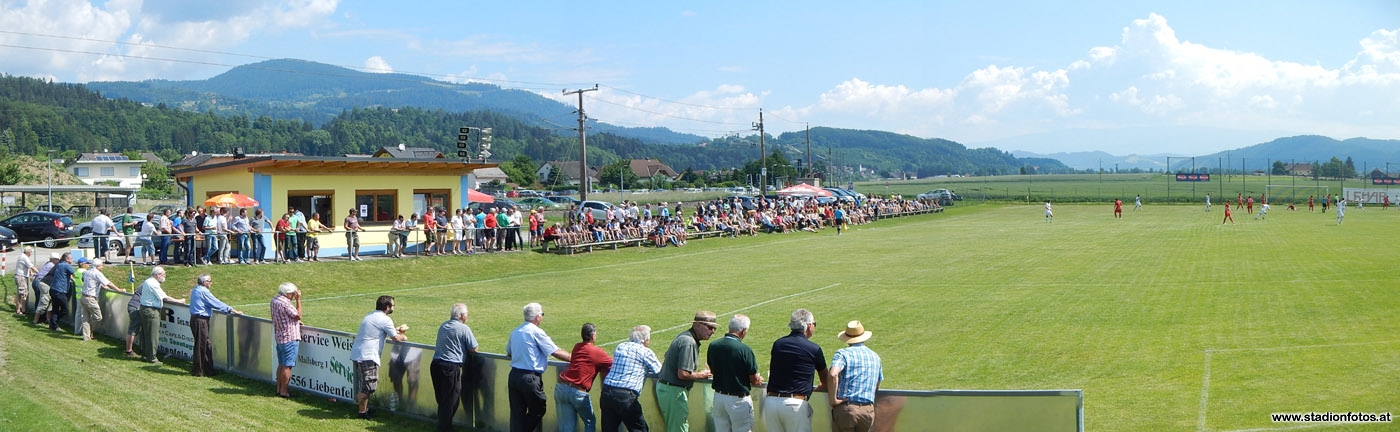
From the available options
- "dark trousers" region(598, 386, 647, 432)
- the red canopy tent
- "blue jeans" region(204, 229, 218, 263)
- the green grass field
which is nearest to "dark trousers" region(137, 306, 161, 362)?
the green grass field

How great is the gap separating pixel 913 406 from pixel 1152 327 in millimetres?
10303

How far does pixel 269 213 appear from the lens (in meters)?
28.0

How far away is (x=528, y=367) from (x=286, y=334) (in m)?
4.07

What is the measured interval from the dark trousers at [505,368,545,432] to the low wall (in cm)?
24

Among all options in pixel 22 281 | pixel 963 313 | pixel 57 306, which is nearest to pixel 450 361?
pixel 57 306

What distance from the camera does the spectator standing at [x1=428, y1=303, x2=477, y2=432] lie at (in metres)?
10.2

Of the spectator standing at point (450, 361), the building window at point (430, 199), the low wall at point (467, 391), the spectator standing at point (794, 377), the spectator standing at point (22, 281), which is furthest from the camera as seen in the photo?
the building window at point (430, 199)

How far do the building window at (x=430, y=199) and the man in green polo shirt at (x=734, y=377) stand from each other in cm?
2453

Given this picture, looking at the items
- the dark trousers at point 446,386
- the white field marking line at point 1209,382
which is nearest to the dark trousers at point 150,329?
the dark trousers at point 446,386

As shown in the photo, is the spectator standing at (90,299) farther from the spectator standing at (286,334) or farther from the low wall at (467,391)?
the spectator standing at (286,334)

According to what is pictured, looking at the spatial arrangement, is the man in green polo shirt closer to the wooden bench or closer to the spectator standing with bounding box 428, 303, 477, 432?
the spectator standing with bounding box 428, 303, 477, 432

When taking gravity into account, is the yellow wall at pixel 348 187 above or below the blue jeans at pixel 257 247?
above

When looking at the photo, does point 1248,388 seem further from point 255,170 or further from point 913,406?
point 255,170

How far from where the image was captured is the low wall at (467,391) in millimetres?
7457
